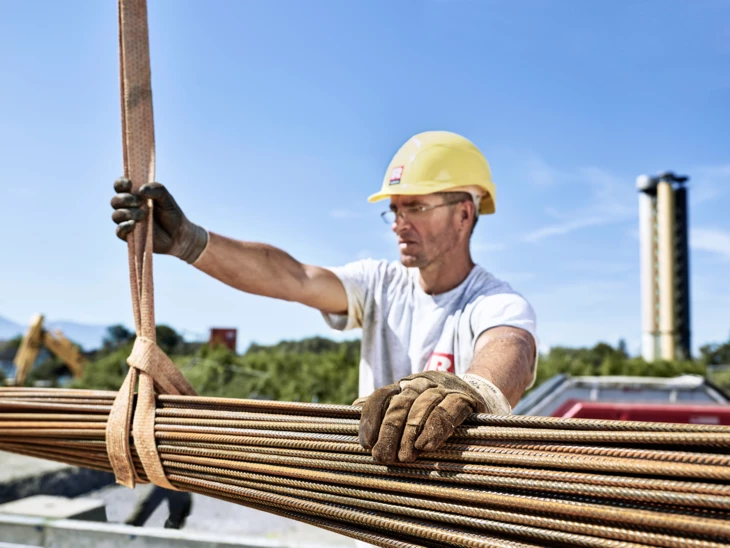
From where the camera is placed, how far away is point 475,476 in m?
1.06

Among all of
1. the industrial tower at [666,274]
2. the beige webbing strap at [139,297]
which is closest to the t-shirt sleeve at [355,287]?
the beige webbing strap at [139,297]

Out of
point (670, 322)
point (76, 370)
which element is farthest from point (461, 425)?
point (670, 322)

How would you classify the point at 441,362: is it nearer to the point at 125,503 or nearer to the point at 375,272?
the point at 375,272

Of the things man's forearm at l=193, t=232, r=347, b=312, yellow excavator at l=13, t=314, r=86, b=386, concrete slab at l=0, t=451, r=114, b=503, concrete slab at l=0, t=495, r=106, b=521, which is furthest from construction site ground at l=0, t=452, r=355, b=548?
yellow excavator at l=13, t=314, r=86, b=386

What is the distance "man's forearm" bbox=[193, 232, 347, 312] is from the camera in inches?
95.1

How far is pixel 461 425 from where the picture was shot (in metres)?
1.12

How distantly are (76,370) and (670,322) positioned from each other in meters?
28.4

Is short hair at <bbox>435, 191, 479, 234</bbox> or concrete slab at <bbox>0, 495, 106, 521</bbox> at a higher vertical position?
short hair at <bbox>435, 191, 479, 234</bbox>

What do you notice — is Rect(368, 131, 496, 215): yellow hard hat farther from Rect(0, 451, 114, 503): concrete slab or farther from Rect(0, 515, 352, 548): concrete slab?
Rect(0, 451, 114, 503): concrete slab

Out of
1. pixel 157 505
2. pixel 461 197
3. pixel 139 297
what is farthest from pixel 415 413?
pixel 157 505

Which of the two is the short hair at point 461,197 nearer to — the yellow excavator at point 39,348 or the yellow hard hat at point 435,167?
the yellow hard hat at point 435,167

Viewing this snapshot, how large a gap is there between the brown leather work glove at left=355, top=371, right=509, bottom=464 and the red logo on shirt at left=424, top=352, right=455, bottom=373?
3.80ft

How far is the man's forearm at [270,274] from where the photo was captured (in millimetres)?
2416

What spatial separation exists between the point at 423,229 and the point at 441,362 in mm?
530
